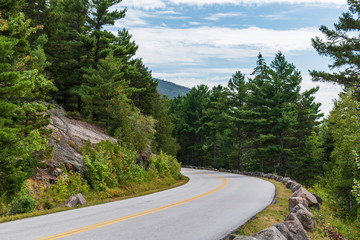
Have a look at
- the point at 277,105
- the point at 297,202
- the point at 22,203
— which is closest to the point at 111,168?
the point at 22,203

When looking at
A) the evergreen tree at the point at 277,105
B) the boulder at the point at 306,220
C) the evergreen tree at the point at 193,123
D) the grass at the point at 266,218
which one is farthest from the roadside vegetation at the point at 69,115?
the evergreen tree at the point at 193,123

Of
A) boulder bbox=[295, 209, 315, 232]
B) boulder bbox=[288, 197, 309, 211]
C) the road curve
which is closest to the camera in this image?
the road curve

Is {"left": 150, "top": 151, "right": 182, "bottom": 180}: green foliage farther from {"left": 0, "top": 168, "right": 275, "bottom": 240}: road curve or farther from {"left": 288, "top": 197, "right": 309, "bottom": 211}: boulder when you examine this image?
{"left": 288, "top": 197, "right": 309, "bottom": 211}: boulder

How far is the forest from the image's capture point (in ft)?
40.0

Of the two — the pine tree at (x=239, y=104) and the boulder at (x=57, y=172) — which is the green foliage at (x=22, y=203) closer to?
the boulder at (x=57, y=172)

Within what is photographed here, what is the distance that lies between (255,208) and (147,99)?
3846 cm

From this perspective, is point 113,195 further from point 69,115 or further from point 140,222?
point 69,115

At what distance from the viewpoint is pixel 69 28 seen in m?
36.3

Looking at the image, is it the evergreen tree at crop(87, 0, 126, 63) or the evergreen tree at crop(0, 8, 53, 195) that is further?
the evergreen tree at crop(87, 0, 126, 63)

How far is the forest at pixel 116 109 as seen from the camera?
12.2 m

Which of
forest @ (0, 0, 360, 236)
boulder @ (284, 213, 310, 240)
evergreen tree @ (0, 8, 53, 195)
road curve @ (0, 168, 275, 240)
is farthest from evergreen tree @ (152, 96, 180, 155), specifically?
boulder @ (284, 213, 310, 240)

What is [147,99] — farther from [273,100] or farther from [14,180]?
[14,180]

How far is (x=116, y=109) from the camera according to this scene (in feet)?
78.2

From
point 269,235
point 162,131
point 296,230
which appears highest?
point 269,235
